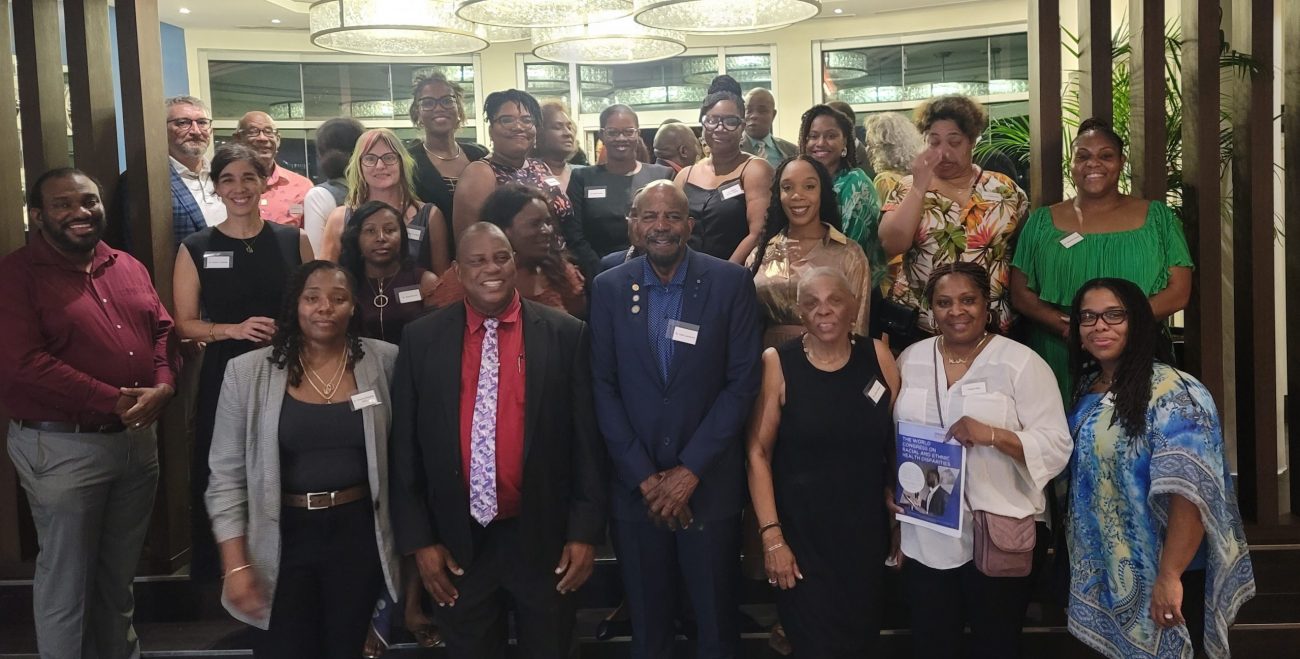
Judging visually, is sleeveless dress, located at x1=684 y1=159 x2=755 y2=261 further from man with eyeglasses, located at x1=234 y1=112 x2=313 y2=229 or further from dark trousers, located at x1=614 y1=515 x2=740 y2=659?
man with eyeglasses, located at x1=234 y1=112 x2=313 y2=229

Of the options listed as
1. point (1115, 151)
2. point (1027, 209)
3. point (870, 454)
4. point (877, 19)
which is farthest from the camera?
point (877, 19)

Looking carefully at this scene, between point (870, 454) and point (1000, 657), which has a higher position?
point (870, 454)

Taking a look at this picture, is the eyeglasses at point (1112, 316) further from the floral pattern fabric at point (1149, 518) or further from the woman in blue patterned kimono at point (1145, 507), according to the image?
the floral pattern fabric at point (1149, 518)

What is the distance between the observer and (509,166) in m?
4.19

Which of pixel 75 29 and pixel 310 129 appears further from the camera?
pixel 310 129

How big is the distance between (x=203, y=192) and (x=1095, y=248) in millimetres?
3610

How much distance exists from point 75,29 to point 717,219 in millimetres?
2597

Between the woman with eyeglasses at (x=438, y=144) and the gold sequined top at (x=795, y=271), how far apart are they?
1505 millimetres

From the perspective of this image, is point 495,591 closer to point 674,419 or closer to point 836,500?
point 674,419

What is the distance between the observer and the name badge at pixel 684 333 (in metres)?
2.91

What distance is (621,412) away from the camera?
2922mm

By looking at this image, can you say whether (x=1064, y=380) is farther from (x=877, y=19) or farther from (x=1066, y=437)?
(x=877, y=19)

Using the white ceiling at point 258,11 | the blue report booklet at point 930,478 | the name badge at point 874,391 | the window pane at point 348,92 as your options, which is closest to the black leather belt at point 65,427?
the name badge at point 874,391

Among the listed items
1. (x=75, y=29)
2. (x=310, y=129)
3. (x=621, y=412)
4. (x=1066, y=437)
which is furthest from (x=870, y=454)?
(x=310, y=129)
